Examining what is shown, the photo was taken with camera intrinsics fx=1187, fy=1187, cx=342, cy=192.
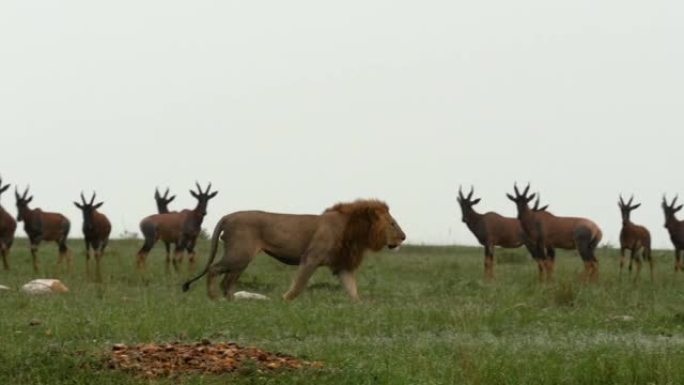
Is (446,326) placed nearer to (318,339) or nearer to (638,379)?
(318,339)

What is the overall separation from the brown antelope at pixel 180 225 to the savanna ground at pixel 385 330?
5814mm

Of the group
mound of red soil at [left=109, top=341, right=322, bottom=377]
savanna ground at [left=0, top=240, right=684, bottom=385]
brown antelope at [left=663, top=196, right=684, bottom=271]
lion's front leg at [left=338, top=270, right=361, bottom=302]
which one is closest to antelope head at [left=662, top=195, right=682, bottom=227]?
brown antelope at [left=663, top=196, right=684, bottom=271]

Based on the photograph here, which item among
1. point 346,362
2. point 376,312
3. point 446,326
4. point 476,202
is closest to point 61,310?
point 376,312

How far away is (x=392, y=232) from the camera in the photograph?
1748 centimetres

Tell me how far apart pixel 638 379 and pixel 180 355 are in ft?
11.9

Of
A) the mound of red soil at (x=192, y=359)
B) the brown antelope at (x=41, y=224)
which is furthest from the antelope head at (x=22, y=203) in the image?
the mound of red soil at (x=192, y=359)

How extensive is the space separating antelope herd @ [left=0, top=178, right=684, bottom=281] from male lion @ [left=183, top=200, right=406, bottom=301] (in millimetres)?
7403

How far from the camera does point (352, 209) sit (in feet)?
57.3

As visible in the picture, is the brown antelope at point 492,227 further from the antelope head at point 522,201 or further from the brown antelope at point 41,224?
the brown antelope at point 41,224

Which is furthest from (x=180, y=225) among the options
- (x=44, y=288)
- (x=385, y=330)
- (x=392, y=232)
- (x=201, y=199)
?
(x=385, y=330)

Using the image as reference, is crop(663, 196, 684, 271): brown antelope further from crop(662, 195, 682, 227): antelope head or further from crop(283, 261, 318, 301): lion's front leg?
crop(283, 261, 318, 301): lion's front leg

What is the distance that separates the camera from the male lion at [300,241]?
663 inches

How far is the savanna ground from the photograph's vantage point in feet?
30.3

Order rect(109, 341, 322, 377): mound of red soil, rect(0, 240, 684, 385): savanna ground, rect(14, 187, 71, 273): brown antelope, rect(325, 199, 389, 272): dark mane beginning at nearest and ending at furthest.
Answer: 1. rect(109, 341, 322, 377): mound of red soil
2. rect(0, 240, 684, 385): savanna ground
3. rect(325, 199, 389, 272): dark mane
4. rect(14, 187, 71, 273): brown antelope
